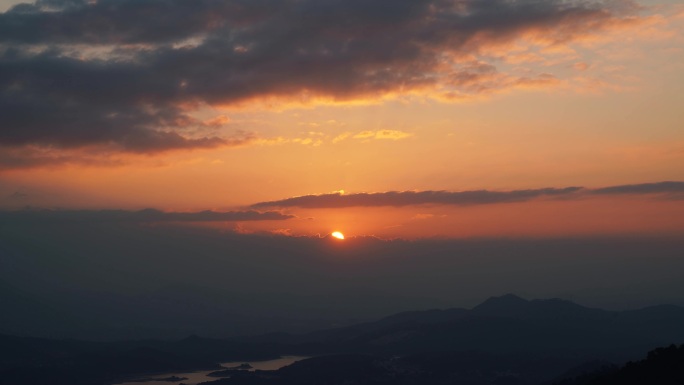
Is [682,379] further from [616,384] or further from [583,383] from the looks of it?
[583,383]

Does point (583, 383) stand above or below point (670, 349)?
below

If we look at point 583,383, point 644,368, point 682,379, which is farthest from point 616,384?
point 583,383

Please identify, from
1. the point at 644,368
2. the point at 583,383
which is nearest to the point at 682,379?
the point at 644,368

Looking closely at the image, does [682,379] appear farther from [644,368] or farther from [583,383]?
[583,383]

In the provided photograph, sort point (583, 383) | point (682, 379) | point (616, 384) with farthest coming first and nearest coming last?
point (583, 383)
point (616, 384)
point (682, 379)

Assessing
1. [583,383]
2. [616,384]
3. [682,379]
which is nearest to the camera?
[682,379]

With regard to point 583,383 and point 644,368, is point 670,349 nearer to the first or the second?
point 644,368

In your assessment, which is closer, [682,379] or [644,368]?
[682,379]

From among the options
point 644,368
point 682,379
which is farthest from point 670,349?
point 682,379
